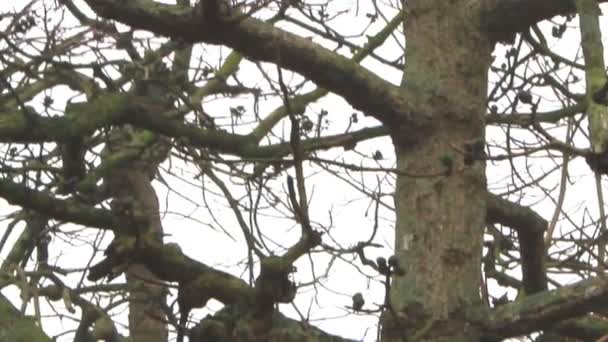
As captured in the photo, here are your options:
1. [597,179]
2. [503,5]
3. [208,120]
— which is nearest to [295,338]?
[597,179]

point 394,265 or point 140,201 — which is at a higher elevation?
point 140,201

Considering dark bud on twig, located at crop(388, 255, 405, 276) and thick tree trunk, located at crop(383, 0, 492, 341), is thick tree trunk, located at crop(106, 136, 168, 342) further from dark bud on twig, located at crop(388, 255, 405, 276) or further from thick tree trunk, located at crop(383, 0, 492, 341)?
dark bud on twig, located at crop(388, 255, 405, 276)

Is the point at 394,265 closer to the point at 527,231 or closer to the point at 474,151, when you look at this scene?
the point at 474,151

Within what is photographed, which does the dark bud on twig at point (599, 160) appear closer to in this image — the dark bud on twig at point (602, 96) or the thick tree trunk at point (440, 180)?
the dark bud on twig at point (602, 96)

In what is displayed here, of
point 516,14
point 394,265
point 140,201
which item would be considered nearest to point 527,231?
point 516,14

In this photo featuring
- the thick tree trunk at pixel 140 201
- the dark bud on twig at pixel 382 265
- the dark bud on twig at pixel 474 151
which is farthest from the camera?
the thick tree trunk at pixel 140 201

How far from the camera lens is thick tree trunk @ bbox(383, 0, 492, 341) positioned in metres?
3.90

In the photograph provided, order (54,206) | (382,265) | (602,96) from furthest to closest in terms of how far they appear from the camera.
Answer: (54,206) → (382,265) → (602,96)

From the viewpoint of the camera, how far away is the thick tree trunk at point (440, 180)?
3896 mm

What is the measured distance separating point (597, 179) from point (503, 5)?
1.85 meters

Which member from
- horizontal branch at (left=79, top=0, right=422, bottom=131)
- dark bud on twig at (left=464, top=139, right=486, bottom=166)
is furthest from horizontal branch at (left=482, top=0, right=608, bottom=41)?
dark bud on twig at (left=464, top=139, right=486, bottom=166)

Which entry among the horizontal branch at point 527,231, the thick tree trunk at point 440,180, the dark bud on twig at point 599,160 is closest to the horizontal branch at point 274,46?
Result: the thick tree trunk at point 440,180

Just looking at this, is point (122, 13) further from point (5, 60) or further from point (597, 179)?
point (597, 179)

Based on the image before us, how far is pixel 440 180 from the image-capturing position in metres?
4.12
